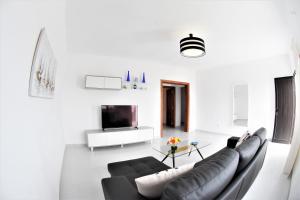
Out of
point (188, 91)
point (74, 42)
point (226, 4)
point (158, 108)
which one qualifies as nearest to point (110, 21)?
point (74, 42)

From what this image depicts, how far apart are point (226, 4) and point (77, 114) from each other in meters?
4.00

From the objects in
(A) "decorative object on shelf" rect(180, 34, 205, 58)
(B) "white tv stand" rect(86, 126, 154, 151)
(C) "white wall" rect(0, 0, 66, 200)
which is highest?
(A) "decorative object on shelf" rect(180, 34, 205, 58)

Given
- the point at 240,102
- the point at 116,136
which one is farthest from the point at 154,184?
the point at 240,102

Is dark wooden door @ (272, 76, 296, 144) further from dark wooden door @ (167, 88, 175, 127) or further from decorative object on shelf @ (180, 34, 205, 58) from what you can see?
dark wooden door @ (167, 88, 175, 127)

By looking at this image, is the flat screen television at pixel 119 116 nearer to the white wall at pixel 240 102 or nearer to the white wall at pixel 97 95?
the white wall at pixel 97 95

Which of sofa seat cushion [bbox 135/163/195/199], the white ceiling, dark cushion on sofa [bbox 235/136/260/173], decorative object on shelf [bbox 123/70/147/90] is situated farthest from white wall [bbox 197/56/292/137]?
sofa seat cushion [bbox 135/163/195/199]

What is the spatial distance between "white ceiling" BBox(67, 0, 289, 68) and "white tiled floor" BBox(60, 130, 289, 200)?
252 centimetres

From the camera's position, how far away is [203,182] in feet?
2.63

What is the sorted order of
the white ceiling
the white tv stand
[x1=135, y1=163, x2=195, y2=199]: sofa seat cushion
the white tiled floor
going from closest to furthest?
[x1=135, y1=163, x2=195, y2=199]: sofa seat cushion → the white tiled floor → the white ceiling → the white tv stand

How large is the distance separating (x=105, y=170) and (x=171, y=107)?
578 cm

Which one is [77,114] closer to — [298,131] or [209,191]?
[209,191]

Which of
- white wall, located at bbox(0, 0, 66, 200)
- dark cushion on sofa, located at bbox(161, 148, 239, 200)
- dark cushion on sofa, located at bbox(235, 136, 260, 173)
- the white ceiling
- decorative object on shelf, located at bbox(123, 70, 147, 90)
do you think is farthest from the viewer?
decorative object on shelf, located at bbox(123, 70, 147, 90)

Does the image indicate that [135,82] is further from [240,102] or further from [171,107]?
[171,107]

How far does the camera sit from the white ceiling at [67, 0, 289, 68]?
6.84 feet
